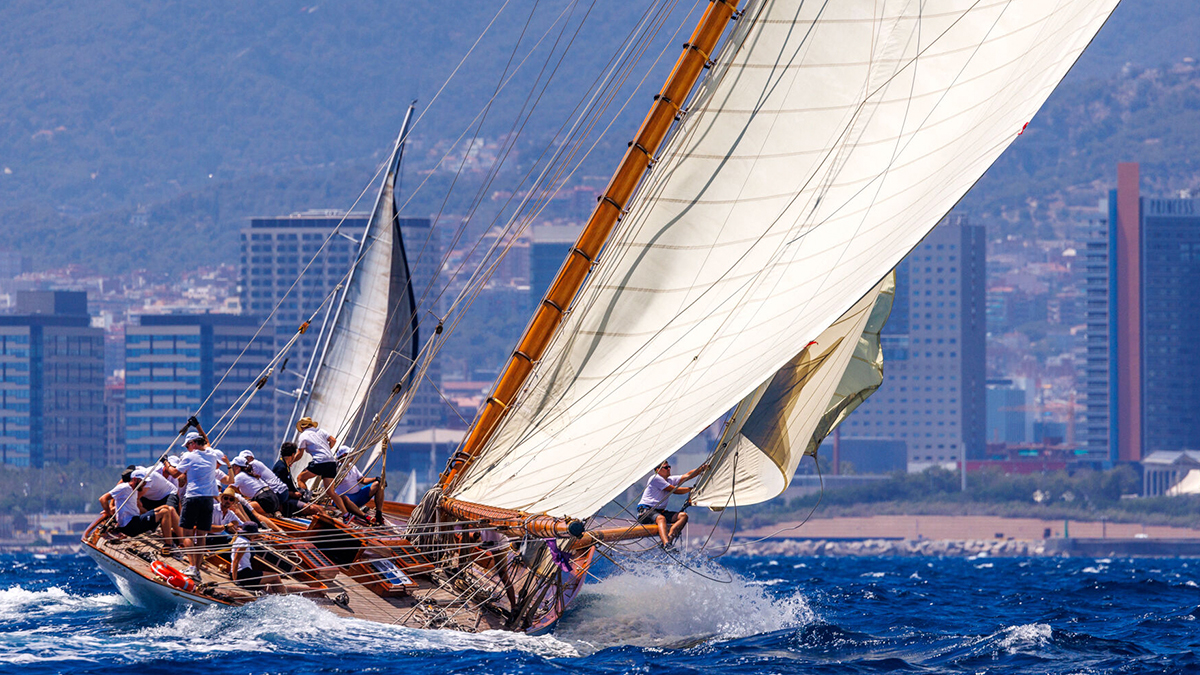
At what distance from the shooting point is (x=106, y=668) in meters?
17.2

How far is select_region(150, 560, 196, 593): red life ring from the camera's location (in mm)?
19734

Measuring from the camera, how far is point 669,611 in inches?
926

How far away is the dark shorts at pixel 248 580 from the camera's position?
20125 millimetres

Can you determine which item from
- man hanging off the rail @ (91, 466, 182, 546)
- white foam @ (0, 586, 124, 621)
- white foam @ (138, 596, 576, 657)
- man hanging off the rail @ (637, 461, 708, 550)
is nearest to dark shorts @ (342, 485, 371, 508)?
man hanging off the rail @ (91, 466, 182, 546)

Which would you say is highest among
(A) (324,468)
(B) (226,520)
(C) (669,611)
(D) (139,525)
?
(A) (324,468)

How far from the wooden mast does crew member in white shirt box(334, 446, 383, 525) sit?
1708 mm

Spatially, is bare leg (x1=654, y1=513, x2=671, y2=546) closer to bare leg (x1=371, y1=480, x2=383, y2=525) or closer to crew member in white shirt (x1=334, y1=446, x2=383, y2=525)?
crew member in white shirt (x1=334, y1=446, x2=383, y2=525)

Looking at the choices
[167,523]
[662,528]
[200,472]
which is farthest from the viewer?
[167,523]

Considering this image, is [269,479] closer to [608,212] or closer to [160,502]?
[160,502]

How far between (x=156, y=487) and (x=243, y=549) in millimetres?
2952

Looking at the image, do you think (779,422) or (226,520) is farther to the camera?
(779,422)

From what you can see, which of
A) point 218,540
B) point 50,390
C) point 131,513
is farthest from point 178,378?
point 218,540

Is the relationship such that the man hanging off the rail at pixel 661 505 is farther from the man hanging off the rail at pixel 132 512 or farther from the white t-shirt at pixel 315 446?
the man hanging off the rail at pixel 132 512

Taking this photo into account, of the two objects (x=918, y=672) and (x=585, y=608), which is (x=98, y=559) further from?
(x=918, y=672)
